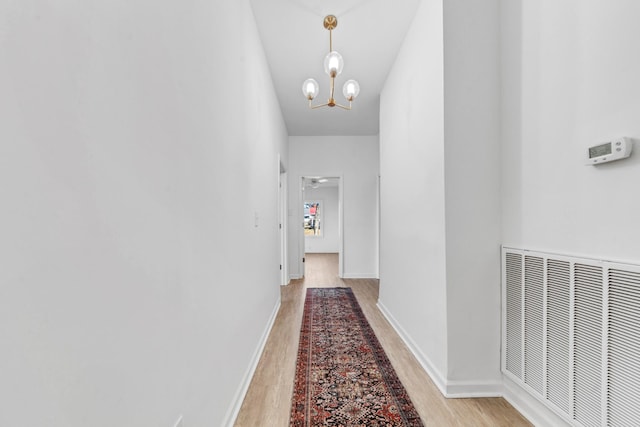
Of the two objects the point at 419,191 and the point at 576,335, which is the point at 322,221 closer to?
the point at 419,191

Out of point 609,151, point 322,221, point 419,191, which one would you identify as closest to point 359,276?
point 419,191

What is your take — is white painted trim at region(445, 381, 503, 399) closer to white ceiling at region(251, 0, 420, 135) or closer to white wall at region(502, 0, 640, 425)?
white wall at region(502, 0, 640, 425)

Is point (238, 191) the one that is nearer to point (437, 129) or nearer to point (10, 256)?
point (437, 129)

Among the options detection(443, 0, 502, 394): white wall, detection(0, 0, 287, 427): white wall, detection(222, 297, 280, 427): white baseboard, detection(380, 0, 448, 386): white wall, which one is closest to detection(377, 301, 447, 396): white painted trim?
detection(380, 0, 448, 386): white wall

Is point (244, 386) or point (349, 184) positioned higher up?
point (349, 184)

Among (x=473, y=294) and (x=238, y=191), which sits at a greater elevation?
(x=238, y=191)

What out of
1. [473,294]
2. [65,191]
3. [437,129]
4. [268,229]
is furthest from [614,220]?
[268,229]

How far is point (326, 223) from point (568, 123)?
10.1 m

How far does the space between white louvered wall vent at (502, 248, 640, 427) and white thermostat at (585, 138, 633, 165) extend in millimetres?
422

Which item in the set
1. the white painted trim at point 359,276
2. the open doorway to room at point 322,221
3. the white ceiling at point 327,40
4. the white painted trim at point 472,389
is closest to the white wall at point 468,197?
the white painted trim at point 472,389

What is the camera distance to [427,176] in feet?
7.64

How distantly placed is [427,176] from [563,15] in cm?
112

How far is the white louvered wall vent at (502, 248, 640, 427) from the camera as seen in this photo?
1.22m

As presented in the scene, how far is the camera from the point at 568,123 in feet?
4.88
